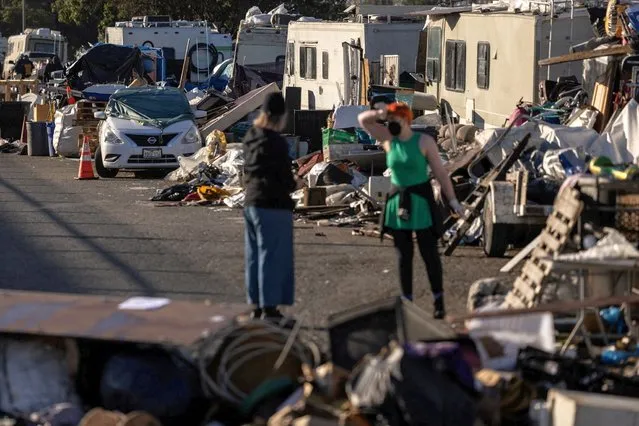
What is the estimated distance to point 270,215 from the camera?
9.95 meters

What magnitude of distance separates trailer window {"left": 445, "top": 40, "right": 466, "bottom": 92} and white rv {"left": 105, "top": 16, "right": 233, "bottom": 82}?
60.3 ft

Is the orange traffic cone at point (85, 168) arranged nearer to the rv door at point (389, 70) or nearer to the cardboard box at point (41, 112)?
the rv door at point (389, 70)

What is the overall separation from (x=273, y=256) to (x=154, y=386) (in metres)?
2.71

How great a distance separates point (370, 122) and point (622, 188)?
2.27 m

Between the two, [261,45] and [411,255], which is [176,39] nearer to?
[261,45]

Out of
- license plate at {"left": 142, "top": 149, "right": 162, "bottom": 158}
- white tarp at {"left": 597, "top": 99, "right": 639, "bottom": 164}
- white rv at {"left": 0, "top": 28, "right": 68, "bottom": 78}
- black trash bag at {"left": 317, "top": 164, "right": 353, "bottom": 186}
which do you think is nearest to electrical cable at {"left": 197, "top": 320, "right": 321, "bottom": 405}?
white tarp at {"left": 597, "top": 99, "right": 639, "bottom": 164}

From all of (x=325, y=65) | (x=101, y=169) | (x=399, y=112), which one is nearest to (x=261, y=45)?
(x=325, y=65)

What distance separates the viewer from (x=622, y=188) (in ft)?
36.3

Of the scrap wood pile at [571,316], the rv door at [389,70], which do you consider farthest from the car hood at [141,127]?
the scrap wood pile at [571,316]

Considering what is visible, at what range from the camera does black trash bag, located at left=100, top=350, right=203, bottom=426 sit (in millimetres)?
7254

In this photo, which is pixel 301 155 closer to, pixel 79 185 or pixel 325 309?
pixel 79 185

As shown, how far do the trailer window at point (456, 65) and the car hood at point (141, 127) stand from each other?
5193 mm

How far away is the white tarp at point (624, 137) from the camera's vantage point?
49.8 feet

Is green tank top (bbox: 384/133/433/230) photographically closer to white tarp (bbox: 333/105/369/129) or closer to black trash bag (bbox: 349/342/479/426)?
black trash bag (bbox: 349/342/479/426)
